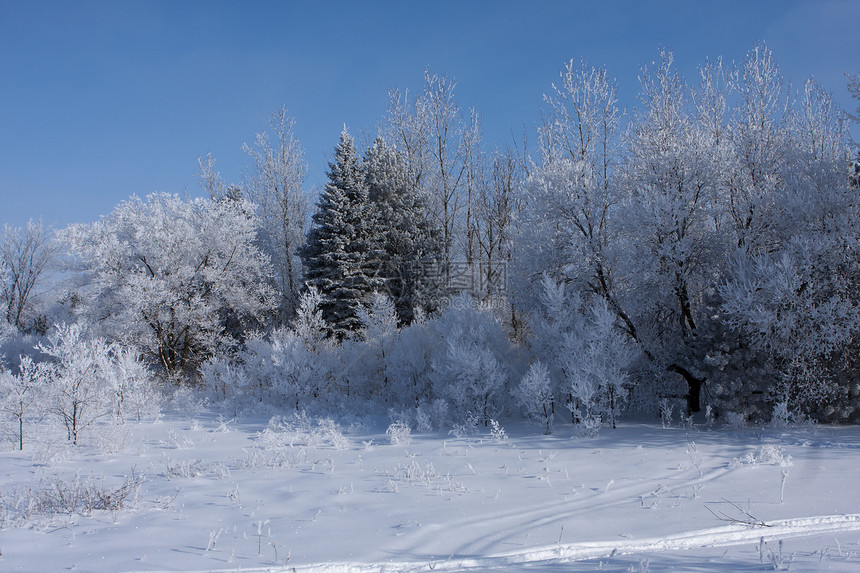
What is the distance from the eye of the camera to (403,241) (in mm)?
23891

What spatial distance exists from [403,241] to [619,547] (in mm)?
19807

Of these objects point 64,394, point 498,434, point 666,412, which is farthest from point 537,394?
point 64,394

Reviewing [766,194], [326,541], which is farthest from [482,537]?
[766,194]

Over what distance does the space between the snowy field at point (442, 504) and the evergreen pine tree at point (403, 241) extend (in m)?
13.4

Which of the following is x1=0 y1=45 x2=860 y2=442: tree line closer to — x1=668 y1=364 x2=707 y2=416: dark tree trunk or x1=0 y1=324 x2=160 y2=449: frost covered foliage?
x1=668 y1=364 x2=707 y2=416: dark tree trunk

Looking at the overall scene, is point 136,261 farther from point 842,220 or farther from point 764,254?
point 842,220

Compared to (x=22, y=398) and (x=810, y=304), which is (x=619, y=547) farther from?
(x=22, y=398)

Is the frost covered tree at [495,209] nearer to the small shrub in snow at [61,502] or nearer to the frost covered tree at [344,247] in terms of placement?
the frost covered tree at [344,247]

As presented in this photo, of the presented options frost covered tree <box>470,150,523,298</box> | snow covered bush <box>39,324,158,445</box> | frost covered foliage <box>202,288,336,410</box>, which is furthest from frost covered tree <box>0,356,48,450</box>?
frost covered tree <box>470,150,523,298</box>

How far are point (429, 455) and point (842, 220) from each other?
9.46m

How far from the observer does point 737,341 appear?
36.4 feet

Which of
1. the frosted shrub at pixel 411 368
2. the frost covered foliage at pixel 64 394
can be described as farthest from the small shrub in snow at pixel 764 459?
the frost covered foliage at pixel 64 394

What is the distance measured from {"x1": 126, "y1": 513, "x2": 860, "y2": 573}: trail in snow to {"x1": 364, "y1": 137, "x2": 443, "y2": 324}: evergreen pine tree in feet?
59.7

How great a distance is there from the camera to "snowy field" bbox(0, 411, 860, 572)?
4.62 metres
